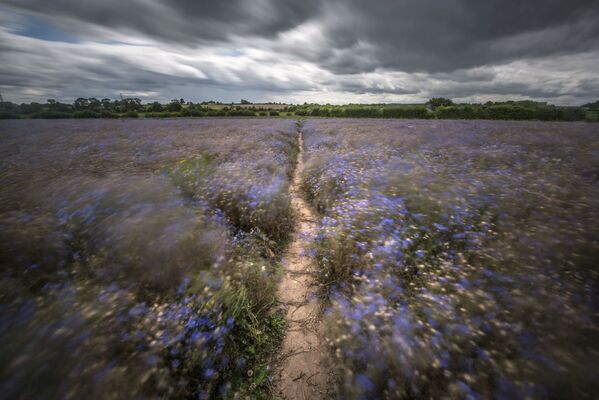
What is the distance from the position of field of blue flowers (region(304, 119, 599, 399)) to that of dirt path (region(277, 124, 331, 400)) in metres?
0.35

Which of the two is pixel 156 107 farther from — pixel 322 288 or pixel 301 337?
pixel 301 337

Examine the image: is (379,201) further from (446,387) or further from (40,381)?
(40,381)

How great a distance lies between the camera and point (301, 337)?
192 inches

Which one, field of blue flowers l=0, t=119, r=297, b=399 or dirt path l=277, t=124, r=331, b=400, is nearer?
field of blue flowers l=0, t=119, r=297, b=399

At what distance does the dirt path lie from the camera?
402 cm

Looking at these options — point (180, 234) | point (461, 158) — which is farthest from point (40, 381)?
point (461, 158)

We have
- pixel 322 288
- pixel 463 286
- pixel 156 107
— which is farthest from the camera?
pixel 156 107

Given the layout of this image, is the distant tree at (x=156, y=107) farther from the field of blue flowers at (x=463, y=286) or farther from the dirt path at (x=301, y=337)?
the dirt path at (x=301, y=337)

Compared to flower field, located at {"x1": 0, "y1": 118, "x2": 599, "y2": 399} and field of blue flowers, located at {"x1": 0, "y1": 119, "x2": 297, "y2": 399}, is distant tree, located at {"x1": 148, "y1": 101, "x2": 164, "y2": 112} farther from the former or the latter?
flower field, located at {"x1": 0, "y1": 118, "x2": 599, "y2": 399}

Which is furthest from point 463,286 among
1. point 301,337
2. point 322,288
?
point 301,337

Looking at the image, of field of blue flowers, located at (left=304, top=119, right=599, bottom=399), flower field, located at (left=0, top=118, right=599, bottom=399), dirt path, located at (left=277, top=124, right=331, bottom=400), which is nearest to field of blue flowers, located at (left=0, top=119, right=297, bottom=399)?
flower field, located at (left=0, top=118, right=599, bottom=399)

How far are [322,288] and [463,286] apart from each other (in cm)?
323

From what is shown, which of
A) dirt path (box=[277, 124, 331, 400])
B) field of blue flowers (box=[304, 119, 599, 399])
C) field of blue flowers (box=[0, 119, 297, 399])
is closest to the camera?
field of blue flowers (box=[304, 119, 599, 399])

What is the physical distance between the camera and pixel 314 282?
6.21 metres
